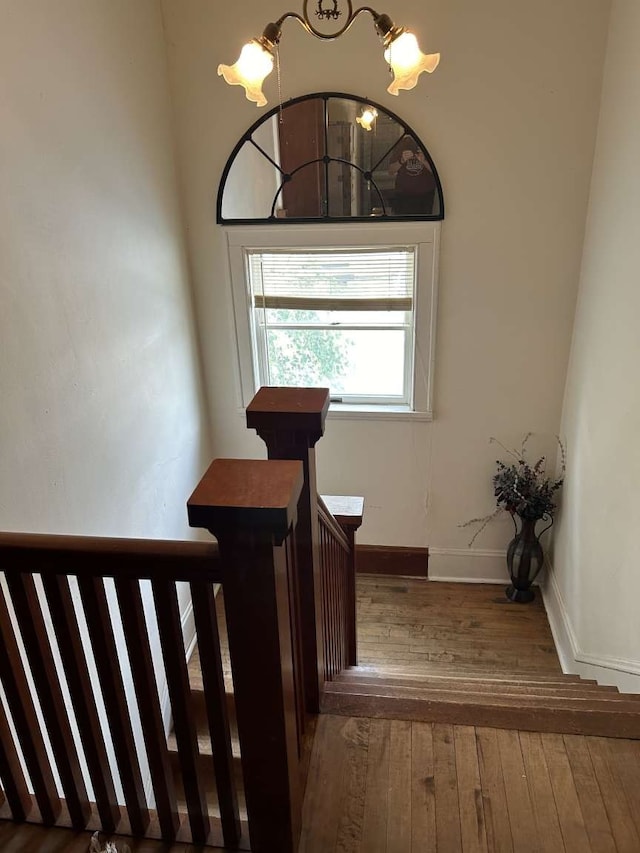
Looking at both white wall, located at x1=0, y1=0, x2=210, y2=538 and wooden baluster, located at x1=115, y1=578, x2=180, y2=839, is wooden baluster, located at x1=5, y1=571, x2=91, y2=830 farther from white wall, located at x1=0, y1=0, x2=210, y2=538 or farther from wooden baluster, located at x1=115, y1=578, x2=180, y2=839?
white wall, located at x1=0, y1=0, x2=210, y2=538

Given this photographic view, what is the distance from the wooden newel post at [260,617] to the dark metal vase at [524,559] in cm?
277

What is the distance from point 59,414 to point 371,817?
5.64ft

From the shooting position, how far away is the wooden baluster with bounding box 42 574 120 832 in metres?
1.19

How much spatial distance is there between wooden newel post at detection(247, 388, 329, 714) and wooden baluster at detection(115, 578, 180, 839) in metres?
0.47

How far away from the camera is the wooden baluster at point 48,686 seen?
1204 millimetres

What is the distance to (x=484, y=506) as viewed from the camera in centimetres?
397

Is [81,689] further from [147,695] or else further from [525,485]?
[525,485]

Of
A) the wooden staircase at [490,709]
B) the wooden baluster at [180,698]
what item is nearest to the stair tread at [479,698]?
the wooden staircase at [490,709]

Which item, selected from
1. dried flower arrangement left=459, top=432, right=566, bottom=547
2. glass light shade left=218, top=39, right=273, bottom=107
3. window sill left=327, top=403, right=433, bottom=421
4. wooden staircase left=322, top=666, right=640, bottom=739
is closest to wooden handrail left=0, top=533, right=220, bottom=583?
wooden staircase left=322, top=666, right=640, bottom=739

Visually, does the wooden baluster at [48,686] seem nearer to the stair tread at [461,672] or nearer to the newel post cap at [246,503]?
the newel post cap at [246,503]

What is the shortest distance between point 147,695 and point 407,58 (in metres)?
2.03

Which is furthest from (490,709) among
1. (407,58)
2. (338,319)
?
(338,319)

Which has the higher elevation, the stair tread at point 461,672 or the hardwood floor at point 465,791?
the hardwood floor at point 465,791

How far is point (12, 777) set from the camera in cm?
141
